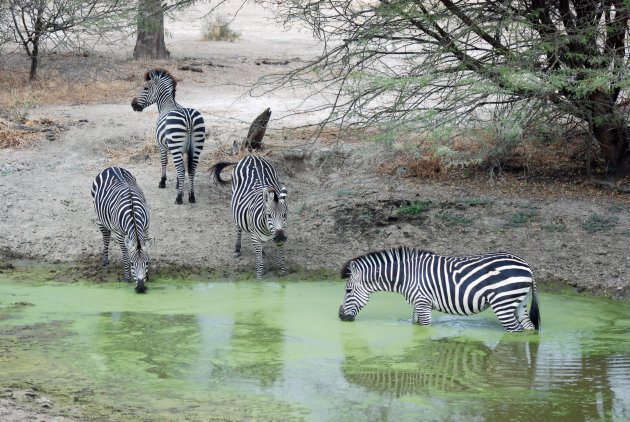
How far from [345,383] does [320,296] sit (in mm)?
3040

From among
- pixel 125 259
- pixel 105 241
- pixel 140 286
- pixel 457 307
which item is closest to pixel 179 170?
pixel 105 241

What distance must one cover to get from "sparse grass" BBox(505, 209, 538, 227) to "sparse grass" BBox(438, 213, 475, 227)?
0.56m

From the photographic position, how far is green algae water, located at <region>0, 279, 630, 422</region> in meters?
6.59

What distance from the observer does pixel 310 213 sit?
12.7m

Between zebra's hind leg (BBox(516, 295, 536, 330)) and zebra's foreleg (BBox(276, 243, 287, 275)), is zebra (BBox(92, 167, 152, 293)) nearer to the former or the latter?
zebra's foreleg (BBox(276, 243, 287, 275))

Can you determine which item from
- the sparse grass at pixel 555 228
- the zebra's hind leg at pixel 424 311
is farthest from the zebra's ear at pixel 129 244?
the sparse grass at pixel 555 228

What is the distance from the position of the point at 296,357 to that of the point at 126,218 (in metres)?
3.72

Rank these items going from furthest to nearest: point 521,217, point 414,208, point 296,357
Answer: point 414,208
point 521,217
point 296,357

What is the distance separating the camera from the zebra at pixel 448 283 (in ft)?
27.9

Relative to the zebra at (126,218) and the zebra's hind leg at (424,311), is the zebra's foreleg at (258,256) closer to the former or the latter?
the zebra at (126,218)

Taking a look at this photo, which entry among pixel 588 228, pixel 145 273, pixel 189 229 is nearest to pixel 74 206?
pixel 189 229

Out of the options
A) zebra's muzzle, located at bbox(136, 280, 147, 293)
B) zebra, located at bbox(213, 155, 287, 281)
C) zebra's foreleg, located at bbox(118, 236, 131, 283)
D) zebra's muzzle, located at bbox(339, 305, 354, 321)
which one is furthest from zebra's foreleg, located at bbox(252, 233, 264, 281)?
zebra's muzzle, located at bbox(339, 305, 354, 321)

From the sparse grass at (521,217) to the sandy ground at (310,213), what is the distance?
0.04 meters

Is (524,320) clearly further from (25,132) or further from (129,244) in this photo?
(25,132)
